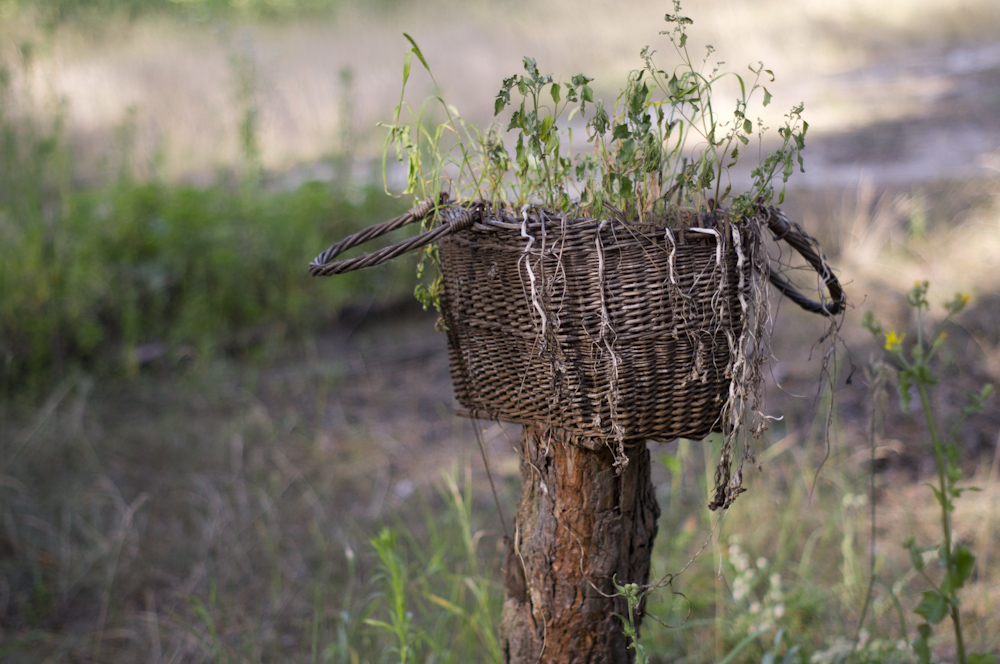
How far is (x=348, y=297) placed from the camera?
434 cm

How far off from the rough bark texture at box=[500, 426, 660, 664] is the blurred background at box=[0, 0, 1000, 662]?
0.19 meters

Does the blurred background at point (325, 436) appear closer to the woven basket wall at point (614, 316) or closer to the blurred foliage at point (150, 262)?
the blurred foliage at point (150, 262)

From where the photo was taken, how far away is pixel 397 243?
1.07 metres

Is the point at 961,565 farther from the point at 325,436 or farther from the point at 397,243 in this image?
the point at 325,436

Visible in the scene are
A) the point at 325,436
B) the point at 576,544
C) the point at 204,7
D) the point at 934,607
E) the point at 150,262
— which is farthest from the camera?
the point at 204,7

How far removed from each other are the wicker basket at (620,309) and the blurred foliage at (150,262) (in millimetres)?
2742

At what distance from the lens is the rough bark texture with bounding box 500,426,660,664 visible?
1305 millimetres

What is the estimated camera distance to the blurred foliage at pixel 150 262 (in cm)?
329

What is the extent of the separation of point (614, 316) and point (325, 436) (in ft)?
8.00

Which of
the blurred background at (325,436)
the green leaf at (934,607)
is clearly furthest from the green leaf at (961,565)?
the blurred background at (325,436)

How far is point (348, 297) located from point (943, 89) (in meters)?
7.04

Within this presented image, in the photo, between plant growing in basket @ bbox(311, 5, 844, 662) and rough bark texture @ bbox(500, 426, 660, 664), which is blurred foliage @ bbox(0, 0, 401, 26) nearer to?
plant growing in basket @ bbox(311, 5, 844, 662)

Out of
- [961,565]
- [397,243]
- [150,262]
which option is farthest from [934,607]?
[150,262]

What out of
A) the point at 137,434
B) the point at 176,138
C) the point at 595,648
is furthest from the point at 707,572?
the point at 176,138
